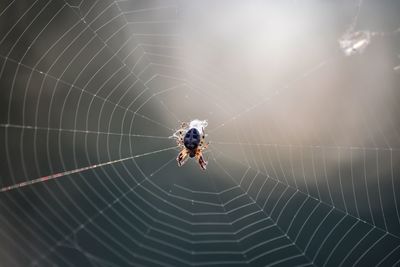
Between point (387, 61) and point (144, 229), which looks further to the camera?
point (144, 229)

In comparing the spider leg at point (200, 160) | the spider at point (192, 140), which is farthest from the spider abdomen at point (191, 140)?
the spider leg at point (200, 160)

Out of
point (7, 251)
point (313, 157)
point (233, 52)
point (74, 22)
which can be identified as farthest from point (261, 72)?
point (7, 251)

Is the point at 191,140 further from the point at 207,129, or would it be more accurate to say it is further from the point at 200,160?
the point at 207,129

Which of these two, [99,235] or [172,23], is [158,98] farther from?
[99,235]

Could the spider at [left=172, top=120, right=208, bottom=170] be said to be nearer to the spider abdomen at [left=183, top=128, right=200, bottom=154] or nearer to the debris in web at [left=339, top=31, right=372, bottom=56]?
the spider abdomen at [left=183, top=128, right=200, bottom=154]

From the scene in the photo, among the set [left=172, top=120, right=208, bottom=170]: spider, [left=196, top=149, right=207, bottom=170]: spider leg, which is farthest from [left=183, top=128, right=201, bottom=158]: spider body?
[left=196, top=149, right=207, bottom=170]: spider leg

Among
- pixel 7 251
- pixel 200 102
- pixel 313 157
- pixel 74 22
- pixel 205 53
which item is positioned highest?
pixel 74 22

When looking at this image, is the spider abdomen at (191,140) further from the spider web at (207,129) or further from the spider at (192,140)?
the spider web at (207,129)

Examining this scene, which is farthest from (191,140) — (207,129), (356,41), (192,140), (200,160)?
(356,41)
